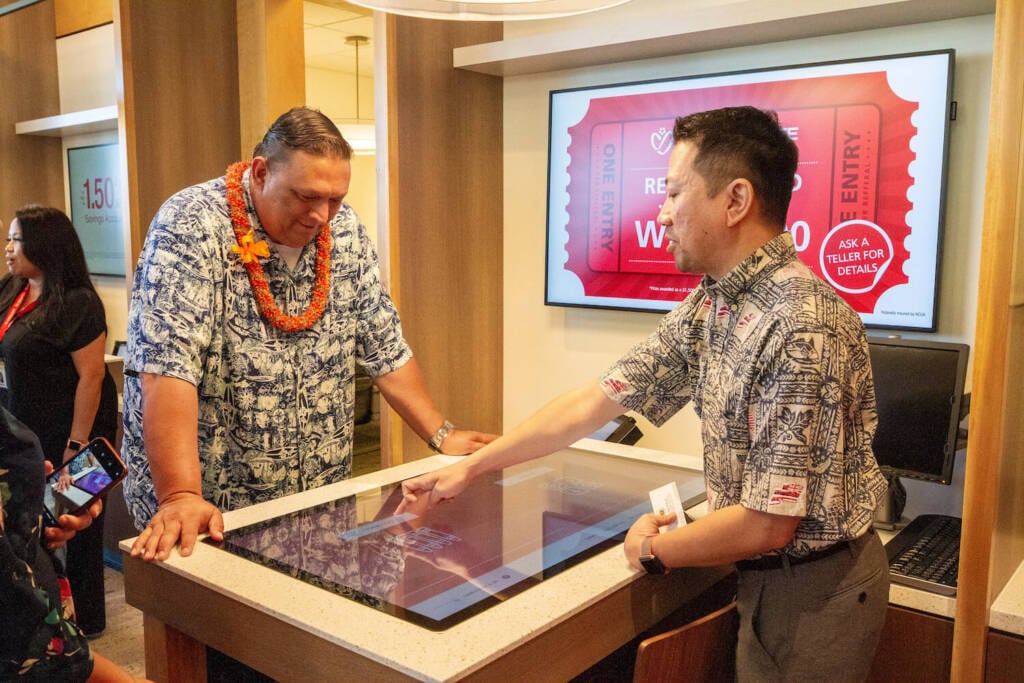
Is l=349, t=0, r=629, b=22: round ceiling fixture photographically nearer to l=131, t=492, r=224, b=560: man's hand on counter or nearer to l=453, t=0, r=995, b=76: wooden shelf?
l=453, t=0, r=995, b=76: wooden shelf

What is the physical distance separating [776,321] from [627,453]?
0.91 meters

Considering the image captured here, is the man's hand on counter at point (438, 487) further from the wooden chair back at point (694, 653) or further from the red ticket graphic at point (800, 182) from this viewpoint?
the red ticket graphic at point (800, 182)

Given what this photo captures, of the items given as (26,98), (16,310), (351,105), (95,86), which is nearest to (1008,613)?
(16,310)

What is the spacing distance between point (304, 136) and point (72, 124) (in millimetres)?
3159

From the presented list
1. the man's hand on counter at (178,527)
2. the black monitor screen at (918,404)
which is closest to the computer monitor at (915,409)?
the black monitor screen at (918,404)

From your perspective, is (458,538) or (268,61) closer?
(458,538)

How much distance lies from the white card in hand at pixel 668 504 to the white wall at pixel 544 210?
42.0 inches

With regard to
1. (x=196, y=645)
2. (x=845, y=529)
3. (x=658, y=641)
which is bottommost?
(x=196, y=645)

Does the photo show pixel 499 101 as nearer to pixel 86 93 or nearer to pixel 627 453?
pixel 627 453

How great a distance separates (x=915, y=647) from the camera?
165 cm

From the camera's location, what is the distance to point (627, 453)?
210 cm

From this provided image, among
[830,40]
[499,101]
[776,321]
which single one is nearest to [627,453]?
[776,321]

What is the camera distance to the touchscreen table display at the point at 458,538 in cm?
125

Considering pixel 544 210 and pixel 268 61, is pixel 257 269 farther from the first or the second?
pixel 268 61
